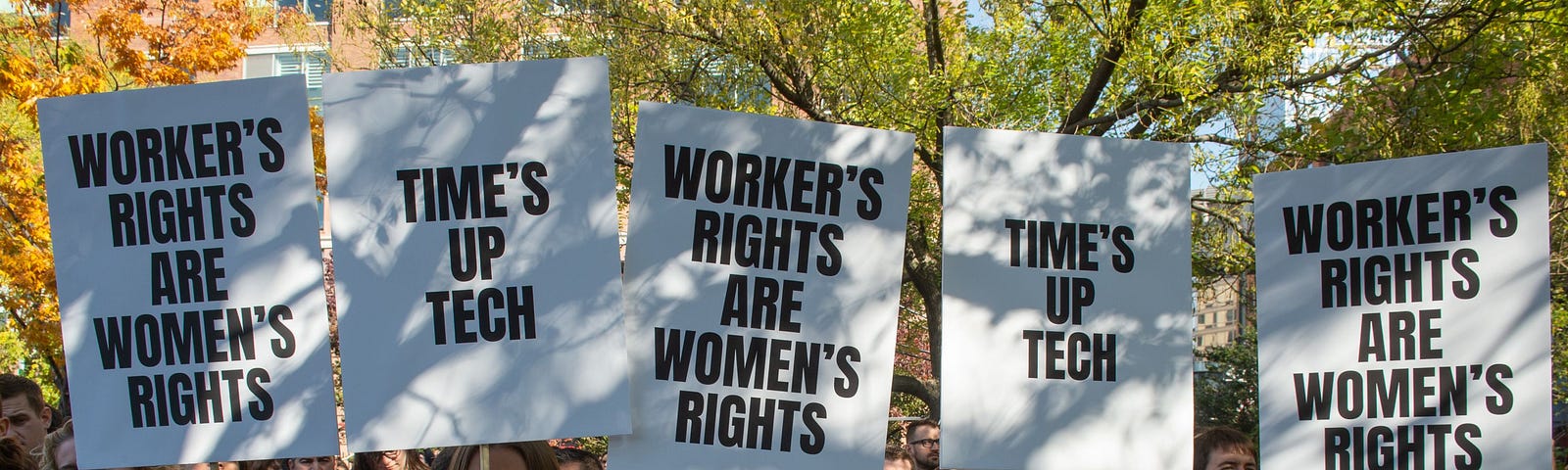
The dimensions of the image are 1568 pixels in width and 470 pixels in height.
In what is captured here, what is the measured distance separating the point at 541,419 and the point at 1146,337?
1.89 meters

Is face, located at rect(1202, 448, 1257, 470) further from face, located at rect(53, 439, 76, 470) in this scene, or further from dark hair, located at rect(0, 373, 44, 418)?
dark hair, located at rect(0, 373, 44, 418)

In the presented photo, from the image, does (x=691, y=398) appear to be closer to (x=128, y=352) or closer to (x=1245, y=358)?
(x=128, y=352)

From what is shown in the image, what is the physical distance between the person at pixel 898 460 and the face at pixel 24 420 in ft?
11.6

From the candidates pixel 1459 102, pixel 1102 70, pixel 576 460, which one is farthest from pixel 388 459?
pixel 1459 102

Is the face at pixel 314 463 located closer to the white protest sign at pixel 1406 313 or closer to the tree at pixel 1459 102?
the white protest sign at pixel 1406 313

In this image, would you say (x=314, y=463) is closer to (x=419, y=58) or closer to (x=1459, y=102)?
(x=419, y=58)

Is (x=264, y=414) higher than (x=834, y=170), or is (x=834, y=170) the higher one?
(x=834, y=170)

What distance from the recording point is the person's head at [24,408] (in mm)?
5285

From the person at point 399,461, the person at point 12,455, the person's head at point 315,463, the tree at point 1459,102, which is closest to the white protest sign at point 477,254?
the person at point 399,461

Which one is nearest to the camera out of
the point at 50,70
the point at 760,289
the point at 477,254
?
the point at 477,254

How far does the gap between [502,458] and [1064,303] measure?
1.80m

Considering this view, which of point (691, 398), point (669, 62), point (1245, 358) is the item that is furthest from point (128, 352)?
point (1245, 358)

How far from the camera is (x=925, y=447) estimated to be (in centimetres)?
640

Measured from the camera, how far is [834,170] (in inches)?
161
